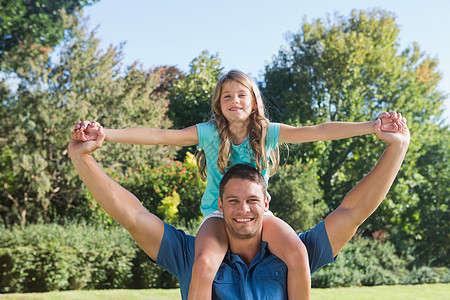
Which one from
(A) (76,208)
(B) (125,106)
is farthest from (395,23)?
(A) (76,208)

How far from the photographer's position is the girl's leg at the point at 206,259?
2334 millimetres

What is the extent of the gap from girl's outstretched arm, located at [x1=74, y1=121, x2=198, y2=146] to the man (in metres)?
0.06

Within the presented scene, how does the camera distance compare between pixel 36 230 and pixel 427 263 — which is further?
pixel 427 263

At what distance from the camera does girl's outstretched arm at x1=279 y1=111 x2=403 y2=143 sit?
8.42 ft

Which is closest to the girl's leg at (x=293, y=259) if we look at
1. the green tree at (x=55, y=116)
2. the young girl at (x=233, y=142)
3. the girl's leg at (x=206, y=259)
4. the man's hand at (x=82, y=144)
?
the young girl at (x=233, y=142)

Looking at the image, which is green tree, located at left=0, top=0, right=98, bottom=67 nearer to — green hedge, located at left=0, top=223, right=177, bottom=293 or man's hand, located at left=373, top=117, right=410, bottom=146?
green hedge, located at left=0, top=223, right=177, bottom=293

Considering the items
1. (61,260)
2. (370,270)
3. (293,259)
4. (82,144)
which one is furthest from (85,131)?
(370,270)

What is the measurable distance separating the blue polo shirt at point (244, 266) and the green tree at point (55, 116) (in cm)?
981

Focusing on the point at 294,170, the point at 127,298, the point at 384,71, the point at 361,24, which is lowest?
the point at 127,298

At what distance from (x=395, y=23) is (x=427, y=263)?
7.93 meters

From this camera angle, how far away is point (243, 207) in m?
2.42

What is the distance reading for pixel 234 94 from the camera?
3.11 m

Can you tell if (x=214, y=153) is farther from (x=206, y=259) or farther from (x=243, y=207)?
(x=206, y=259)

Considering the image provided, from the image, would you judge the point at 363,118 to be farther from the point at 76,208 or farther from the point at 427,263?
the point at 76,208
